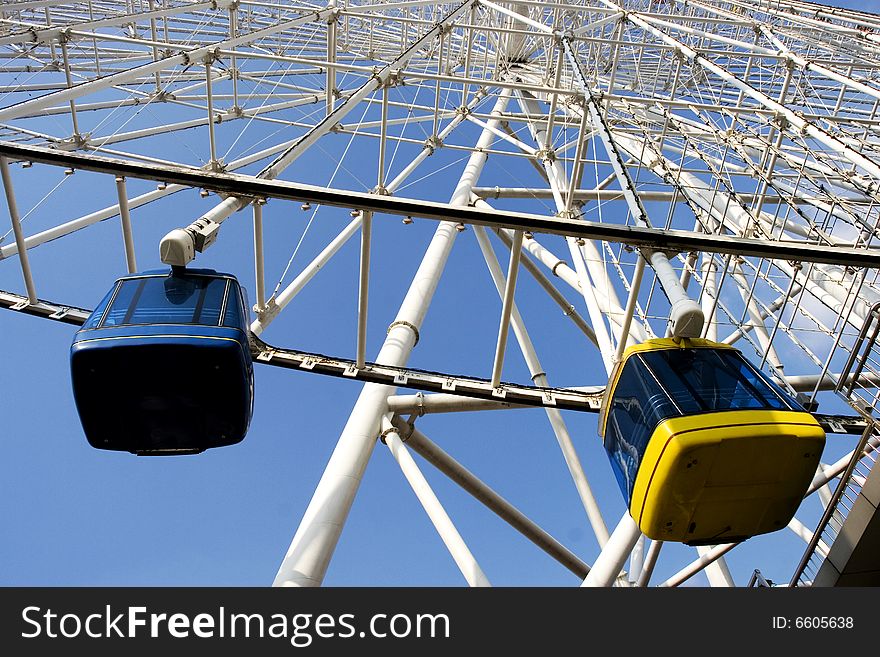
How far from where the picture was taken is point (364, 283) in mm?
6824

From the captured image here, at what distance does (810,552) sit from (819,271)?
613 centimetres

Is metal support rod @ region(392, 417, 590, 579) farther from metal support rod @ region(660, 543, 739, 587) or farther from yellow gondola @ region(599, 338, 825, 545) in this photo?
yellow gondola @ region(599, 338, 825, 545)

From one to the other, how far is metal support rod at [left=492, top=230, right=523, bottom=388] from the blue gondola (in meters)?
2.59

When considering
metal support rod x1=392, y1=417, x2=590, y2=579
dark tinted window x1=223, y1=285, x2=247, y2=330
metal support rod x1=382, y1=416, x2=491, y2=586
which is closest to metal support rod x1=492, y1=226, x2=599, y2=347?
metal support rod x1=392, y1=417, x2=590, y2=579

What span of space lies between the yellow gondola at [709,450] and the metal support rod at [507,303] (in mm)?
1453

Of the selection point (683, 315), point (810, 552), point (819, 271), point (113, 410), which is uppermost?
point (683, 315)

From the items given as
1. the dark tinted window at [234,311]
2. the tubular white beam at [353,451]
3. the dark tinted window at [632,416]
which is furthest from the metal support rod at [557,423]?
the dark tinted window at [234,311]

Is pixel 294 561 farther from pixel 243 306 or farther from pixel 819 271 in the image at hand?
pixel 819 271

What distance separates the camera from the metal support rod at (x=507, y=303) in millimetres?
6530

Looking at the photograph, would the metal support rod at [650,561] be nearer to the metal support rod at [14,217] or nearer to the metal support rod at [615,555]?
the metal support rod at [615,555]

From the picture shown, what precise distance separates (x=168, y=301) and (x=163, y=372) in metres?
0.81
